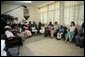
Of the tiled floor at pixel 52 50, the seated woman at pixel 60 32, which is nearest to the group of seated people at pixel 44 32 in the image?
the seated woman at pixel 60 32

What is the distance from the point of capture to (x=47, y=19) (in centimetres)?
569

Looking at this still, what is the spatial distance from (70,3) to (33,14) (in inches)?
84.7

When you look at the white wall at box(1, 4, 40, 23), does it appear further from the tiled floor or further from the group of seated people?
the tiled floor

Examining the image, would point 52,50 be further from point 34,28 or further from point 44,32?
point 34,28

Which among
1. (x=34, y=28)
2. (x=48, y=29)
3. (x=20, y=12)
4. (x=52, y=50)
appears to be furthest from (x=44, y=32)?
(x=52, y=50)

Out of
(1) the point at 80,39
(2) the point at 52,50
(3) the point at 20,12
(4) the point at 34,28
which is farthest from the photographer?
(4) the point at 34,28

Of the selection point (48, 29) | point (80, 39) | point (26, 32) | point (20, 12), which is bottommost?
point (80, 39)

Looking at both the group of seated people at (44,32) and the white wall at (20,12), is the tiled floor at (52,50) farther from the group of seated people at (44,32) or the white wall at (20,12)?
the white wall at (20,12)

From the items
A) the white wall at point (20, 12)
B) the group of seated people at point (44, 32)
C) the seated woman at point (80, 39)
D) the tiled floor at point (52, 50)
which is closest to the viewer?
the tiled floor at point (52, 50)

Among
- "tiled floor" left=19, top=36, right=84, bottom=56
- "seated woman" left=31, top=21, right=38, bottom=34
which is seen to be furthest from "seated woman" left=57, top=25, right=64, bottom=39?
"seated woman" left=31, top=21, right=38, bottom=34

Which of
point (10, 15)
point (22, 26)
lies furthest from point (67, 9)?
point (10, 15)

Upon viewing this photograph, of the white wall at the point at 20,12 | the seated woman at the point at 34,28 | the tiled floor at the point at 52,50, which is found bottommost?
the tiled floor at the point at 52,50

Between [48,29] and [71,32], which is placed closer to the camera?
[71,32]

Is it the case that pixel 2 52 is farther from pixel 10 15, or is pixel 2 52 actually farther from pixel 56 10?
pixel 10 15
